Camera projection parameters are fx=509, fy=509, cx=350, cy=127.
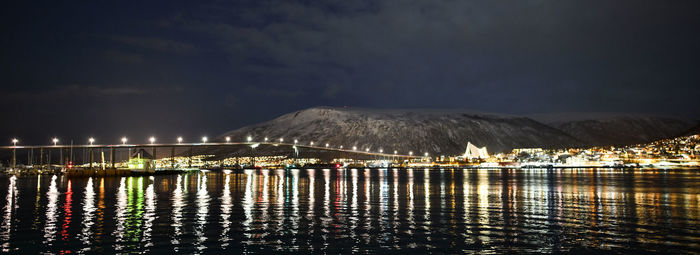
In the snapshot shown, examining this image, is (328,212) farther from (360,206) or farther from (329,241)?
(329,241)

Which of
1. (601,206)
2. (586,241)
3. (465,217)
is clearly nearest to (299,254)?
(586,241)

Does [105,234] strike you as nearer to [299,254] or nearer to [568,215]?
[299,254]

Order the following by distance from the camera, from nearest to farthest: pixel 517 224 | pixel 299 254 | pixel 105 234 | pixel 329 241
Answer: pixel 299 254
pixel 329 241
pixel 105 234
pixel 517 224

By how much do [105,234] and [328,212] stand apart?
531 inches

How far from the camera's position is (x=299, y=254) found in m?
18.2

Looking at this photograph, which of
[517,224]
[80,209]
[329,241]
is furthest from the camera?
[80,209]

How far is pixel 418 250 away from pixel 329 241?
408 centimetres

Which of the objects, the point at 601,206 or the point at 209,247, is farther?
the point at 601,206

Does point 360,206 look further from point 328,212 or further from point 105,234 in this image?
point 105,234

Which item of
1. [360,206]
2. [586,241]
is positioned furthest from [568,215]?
[360,206]

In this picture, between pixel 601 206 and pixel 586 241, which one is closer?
pixel 586 241

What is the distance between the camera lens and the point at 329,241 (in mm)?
21031

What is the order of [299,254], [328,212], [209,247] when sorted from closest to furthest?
[299,254]
[209,247]
[328,212]

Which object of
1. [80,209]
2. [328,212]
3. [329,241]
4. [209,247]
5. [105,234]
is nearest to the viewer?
[209,247]
